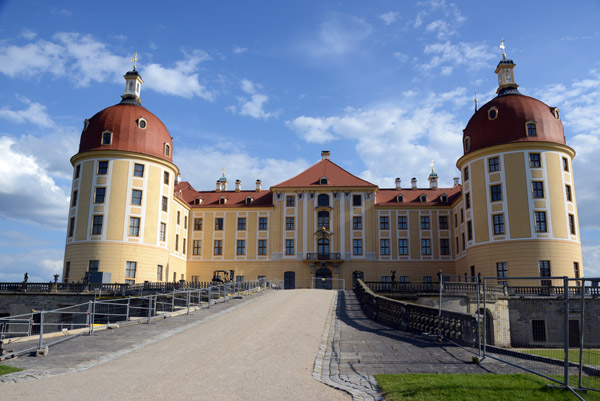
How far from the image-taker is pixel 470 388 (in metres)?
8.54

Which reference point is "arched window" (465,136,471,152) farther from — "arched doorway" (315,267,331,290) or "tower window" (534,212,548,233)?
"arched doorway" (315,267,331,290)

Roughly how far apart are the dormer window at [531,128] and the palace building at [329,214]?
8 centimetres

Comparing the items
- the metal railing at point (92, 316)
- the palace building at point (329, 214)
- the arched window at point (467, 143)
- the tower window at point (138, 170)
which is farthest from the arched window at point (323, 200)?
the tower window at point (138, 170)

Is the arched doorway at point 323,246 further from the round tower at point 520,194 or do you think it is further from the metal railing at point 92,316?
the round tower at point 520,194

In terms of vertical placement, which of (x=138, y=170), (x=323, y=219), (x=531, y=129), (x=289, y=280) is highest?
(x=531, y=129)

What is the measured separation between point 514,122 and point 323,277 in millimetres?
24145

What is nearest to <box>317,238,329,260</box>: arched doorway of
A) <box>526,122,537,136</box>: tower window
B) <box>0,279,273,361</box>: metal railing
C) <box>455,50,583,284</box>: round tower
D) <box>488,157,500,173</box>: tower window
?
<box>0,279,273,361</box>: metal railing

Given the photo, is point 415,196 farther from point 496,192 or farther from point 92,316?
point 92,316

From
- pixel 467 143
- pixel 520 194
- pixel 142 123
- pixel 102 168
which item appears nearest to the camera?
pixel 520 194

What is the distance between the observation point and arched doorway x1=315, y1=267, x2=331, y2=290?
51719 mm

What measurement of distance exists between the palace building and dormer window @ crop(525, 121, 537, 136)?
0.27 ft

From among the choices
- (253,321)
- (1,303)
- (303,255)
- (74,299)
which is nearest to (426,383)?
(253,321)

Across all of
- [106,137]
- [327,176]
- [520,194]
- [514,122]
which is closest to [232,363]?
[520,194]

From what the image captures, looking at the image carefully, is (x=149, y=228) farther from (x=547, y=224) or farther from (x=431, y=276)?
(x=547, y=224)
